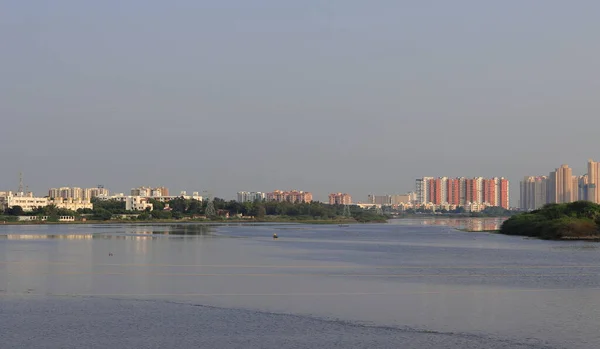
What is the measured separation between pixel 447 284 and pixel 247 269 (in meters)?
8.92

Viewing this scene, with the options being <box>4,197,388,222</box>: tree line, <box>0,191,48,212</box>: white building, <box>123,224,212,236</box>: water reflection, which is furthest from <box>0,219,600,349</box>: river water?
<box>0,191,48,212</box>: white building

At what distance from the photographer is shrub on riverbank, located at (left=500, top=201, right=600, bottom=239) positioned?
63844 millimetres

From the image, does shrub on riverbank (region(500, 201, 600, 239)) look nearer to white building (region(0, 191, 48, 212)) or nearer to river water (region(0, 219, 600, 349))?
river water (region(0, 219, 600, 349))

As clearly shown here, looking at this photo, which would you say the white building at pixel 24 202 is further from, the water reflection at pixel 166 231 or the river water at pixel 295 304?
the river water at pixel 295 304

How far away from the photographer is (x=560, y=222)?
215 ft

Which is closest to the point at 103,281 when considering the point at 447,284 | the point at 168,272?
the point at 168,272

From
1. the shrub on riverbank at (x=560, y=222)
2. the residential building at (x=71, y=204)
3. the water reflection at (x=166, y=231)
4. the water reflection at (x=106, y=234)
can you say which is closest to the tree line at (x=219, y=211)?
the residential building at (x=71, y=204)

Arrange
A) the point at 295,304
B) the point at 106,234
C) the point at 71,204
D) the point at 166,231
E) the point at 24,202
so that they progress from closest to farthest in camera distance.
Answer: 1. the point at 295,304
2. the point at 106,234
3. the point at 166,231
4. the point at 71,204
5. the point at 24,202

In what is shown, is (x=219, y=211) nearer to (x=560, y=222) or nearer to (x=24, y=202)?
(x=24, y=202)

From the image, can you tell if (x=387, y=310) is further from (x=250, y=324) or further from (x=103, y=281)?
(x=103, y=281)

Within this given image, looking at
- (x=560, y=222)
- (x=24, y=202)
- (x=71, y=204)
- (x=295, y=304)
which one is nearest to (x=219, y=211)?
(x=71, y=204)

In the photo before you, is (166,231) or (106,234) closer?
(106,234)

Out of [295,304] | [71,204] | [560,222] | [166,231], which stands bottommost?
[166,231]

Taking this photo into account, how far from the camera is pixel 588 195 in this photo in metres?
199
